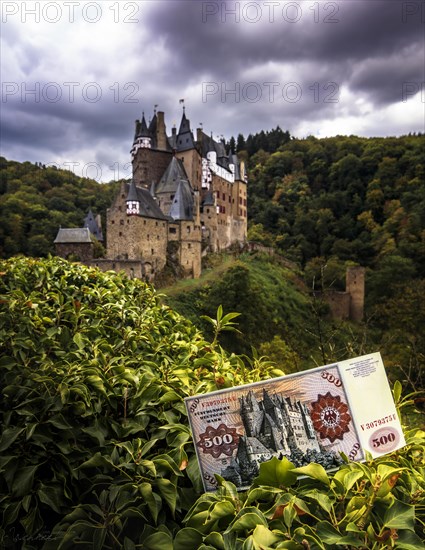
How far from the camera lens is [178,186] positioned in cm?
2822

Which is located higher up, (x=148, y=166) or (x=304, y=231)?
(x=148, y=166)

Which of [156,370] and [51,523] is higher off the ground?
[156,370]

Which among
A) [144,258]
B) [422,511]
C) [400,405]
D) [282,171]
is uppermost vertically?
[282,171]

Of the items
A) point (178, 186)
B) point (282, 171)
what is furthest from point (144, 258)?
point (282, 171)

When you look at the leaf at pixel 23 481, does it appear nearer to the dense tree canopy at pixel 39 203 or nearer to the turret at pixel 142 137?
the dense tree canopy at pixel 39 203

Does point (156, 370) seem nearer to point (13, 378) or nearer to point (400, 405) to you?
point (13, 378)

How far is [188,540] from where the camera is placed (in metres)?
1.28

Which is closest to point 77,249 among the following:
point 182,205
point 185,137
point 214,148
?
point 182,205

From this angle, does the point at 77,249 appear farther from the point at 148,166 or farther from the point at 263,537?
the point at 263,537

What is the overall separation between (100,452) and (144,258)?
76.2ft

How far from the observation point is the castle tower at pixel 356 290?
32.9 meters

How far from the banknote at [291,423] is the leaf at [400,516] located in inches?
13.0

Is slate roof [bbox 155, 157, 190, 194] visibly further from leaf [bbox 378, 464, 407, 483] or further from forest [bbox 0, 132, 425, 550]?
leaf [bbox 378, 464, 407, 483]

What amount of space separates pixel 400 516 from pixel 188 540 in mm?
649
